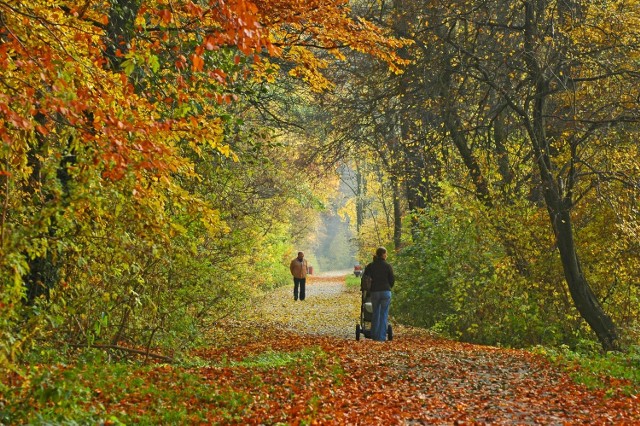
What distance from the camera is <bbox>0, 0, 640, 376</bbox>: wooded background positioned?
6.53 m

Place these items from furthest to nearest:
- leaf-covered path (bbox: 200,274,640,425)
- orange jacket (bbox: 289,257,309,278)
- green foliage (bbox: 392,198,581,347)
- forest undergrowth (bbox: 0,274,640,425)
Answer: orange jacket (bbox: 289,257,309,278), green foliage (bbox: 392,198,581,347), leaf-covered path (bbox: 200,274,640,425), forest undergrowth (bbox: 0,274,640,425)

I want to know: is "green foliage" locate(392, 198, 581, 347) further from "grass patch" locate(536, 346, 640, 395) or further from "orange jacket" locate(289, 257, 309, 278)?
"orange jacket" locate(289, 257, 309, 278)

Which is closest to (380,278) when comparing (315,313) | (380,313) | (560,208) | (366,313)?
(380,313)

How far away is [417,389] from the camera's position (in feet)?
31.2

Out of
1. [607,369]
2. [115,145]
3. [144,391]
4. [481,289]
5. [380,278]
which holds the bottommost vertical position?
[144,391]

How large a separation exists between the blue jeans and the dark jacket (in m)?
0.12

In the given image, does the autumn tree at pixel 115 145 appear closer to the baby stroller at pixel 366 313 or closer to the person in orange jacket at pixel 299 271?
the baby stroller at pixel 366 313

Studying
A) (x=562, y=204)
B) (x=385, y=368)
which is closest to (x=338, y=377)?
(x=385, y=368)

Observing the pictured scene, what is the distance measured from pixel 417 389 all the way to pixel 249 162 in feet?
16.0

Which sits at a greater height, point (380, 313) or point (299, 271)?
point (299, 271)

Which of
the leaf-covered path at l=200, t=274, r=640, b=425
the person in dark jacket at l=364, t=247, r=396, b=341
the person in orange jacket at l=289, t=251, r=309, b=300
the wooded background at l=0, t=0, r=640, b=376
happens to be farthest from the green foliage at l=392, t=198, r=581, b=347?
the person in orange jacket at l=289, t=251, r=309, b=300

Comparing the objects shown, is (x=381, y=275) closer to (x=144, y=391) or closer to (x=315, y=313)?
(x=144, y=391)

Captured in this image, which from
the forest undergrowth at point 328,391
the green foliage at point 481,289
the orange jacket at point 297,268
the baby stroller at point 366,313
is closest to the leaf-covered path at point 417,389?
the forest undergrowth at point 328,391

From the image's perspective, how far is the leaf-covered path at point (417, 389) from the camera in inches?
305
